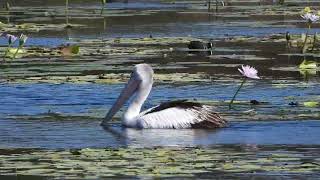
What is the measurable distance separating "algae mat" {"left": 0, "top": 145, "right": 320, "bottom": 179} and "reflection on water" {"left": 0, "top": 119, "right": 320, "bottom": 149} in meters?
0.44

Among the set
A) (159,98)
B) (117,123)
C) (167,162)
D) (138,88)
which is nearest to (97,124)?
(117,123)

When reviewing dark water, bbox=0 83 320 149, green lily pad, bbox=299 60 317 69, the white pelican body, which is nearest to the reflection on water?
dark water, bbox=0 83 320 149

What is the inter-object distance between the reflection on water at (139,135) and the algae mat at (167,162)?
439 mm

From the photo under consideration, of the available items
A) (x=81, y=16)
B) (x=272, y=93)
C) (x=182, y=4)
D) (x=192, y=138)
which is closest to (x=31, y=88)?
(x=272, y=93)

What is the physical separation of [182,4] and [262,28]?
1024cm

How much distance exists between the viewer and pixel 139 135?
1258 centimetres

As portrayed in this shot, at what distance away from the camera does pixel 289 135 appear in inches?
480

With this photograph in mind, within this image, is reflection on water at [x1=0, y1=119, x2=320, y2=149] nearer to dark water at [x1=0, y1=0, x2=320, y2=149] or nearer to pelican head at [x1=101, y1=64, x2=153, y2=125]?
dark water at [x1=0, y1=0, x2=320, y2=149]

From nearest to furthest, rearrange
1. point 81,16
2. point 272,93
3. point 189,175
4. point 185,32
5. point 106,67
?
point 189,175 < point 272,93 < point 106,67 < point 185,32 < point 81,16

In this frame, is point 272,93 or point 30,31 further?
point 30,31

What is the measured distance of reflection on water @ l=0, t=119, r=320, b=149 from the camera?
11.8m

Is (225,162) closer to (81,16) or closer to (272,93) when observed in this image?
(272,93)

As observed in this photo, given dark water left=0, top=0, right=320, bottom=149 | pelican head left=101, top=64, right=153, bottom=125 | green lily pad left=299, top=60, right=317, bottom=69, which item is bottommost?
green lily pad left=299, top=60, right=317, bottom=69

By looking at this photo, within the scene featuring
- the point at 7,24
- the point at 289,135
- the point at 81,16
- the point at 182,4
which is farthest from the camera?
the point at 182,4
